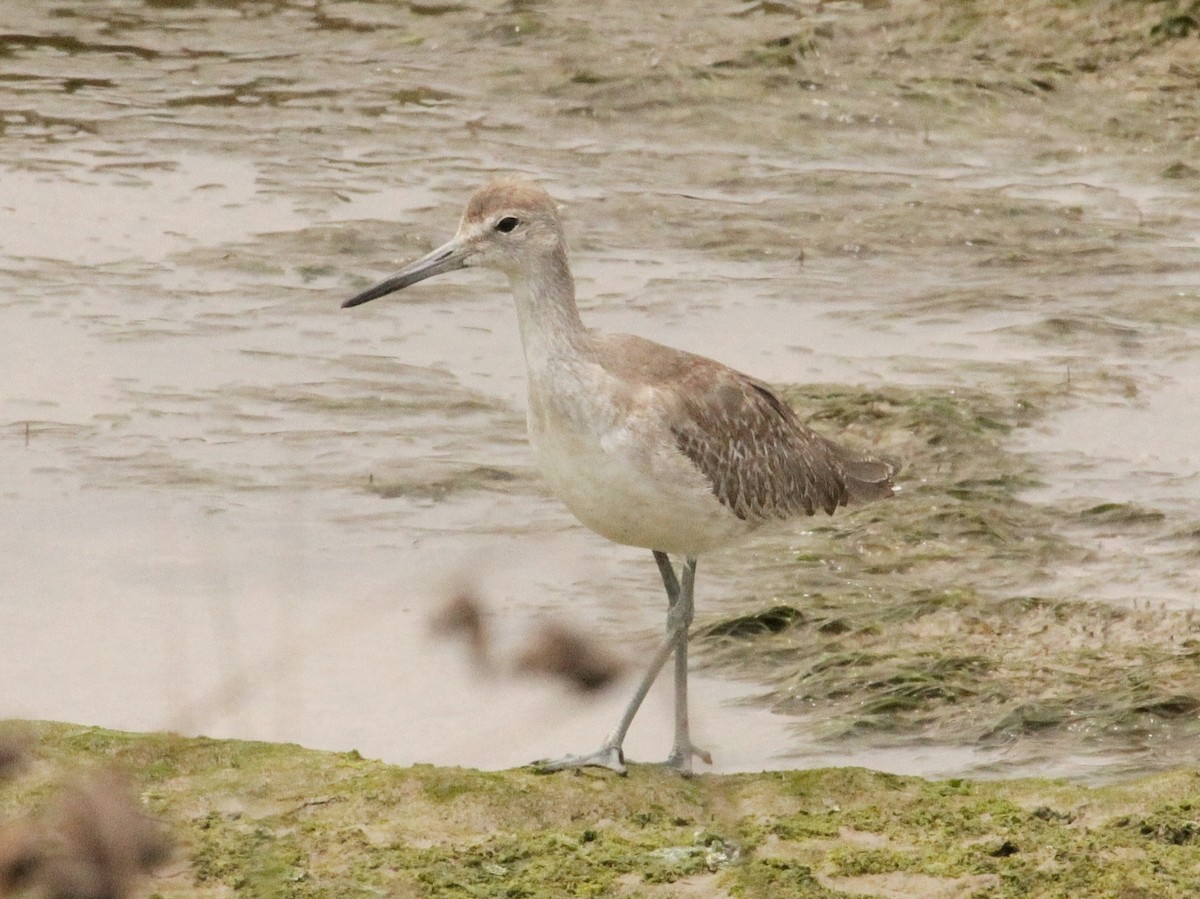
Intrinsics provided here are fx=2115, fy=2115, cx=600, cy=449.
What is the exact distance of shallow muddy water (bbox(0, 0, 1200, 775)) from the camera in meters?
6.37

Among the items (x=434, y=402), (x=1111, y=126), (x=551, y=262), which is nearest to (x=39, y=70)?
(x=434, y=402)

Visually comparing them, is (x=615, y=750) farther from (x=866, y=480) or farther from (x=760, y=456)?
(x=866, y=480)

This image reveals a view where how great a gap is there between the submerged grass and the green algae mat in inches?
46.6

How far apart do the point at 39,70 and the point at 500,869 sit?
9.21 meters

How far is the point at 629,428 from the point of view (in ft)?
16.6

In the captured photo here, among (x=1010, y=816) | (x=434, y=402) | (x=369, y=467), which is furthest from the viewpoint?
(x=434, y=402)

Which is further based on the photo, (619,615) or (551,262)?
→ (619,615)

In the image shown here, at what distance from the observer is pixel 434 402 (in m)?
8.59

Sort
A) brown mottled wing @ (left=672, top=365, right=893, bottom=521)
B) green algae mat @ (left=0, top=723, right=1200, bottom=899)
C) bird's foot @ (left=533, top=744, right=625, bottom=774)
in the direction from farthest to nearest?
brown mottled wing @ (left=672, top=365, right=893, bottom=521), bird's foot @ (left=533, top=744, right=625, bottom=774), green algae mat @ (left=0, top=723, right=1200, bottom=899)

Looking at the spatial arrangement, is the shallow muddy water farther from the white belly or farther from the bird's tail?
the bird's tail

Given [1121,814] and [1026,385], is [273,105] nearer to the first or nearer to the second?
[1026,385]

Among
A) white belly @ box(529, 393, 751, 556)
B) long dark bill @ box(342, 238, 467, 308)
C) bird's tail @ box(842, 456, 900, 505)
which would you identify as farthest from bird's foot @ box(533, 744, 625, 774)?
bird's tail @ box(842, 456, 900, 505)

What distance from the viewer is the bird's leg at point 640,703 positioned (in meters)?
4.97

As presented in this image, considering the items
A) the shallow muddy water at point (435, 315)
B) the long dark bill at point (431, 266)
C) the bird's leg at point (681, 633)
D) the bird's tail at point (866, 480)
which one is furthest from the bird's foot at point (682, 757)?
the long dark bill at point (431, 266)
